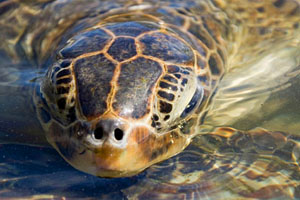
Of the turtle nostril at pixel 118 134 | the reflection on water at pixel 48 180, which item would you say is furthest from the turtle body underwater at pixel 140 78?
the reflection on water at pixel 48 180

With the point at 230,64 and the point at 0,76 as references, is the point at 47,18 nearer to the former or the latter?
the point at 0,76

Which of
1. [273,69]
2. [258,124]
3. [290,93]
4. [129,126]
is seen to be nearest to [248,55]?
[273,69]

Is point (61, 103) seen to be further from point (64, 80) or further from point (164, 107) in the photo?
point (164, 107)

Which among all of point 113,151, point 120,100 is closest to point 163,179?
point 113,151

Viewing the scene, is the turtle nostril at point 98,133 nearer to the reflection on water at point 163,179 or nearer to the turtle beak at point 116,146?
the turtle beak at point 116,146

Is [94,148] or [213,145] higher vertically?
[94,148]

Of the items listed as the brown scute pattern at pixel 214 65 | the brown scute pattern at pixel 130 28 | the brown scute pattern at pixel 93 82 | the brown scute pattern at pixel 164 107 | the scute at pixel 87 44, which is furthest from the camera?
the brown scute pattern at pixel 214 65
